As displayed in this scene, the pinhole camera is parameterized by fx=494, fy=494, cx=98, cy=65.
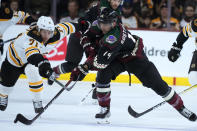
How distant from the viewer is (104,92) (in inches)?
163

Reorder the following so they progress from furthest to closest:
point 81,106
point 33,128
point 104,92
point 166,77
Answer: point 166,77 → point 81,106 → point 104,92 → point 33,128

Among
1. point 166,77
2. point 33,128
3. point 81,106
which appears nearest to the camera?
point 33,128

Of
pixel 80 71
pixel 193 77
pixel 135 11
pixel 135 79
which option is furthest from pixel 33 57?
pixel 135 11

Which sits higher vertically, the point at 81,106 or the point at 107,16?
the point at 107,16

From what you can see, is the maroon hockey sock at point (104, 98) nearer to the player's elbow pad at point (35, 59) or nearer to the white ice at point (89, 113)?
the white ice at point (89, 113)

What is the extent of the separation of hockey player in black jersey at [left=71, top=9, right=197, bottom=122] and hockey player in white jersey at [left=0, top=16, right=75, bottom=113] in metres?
0.36

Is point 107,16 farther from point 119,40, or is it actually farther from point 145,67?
point 145,67

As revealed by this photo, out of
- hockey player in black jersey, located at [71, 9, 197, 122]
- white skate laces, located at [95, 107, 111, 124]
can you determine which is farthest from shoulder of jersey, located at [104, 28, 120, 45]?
white skate laces, located at [95, 107, 111, 124]

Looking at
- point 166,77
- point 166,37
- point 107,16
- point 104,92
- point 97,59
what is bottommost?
point 166,77

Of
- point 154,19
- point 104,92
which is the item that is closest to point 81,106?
point 104,92

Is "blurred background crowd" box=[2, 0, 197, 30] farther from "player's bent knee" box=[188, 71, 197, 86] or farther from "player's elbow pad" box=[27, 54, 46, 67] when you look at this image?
"player's elbow pad" box=[27, 54, 46, 67]

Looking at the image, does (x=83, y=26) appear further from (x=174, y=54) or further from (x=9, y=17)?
(x=9, y=17)

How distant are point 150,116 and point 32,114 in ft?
3.63

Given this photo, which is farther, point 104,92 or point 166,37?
point 166,37
